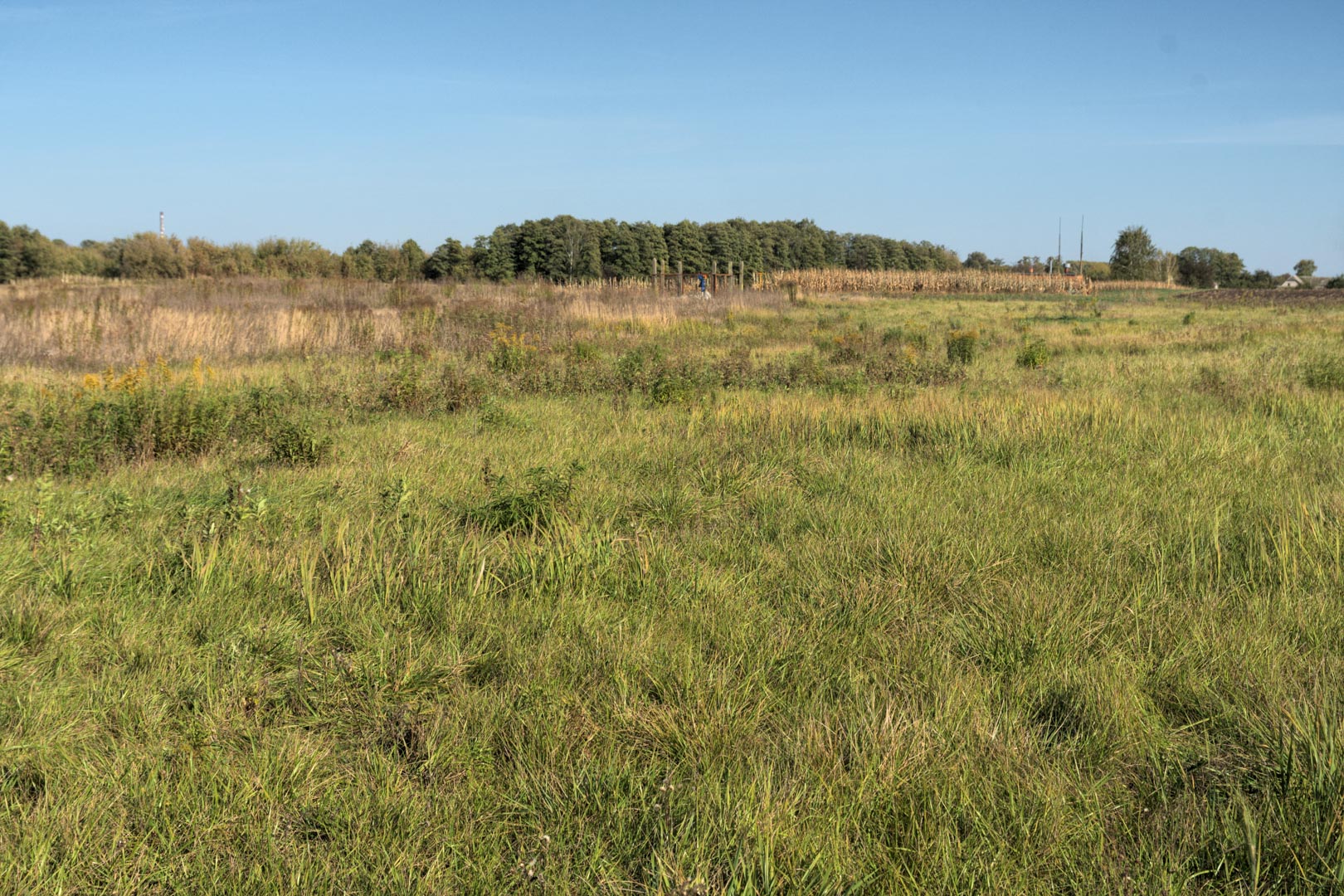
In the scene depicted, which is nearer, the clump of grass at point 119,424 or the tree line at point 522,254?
the clump of grass at point 119,424

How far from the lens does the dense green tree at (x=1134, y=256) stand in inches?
3201

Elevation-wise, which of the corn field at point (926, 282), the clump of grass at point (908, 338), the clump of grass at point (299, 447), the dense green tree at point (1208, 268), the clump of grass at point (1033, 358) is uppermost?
the dense green tree at point (1208, 268)

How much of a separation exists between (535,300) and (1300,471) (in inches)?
740

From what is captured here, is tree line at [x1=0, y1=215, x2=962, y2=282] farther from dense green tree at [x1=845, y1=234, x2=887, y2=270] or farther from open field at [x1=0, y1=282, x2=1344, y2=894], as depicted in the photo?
open field at [x1=0, y1=282, x2=1344, y2=894]

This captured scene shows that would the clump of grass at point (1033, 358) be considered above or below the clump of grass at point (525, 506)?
above

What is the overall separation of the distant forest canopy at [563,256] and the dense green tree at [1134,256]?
0.32ft

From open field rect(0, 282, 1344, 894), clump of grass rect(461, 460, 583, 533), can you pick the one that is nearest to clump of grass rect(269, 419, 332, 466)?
open field rect(0, 282, 1344, 894)

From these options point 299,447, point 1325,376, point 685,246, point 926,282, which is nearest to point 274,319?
point 299,447

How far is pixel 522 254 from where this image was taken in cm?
6241

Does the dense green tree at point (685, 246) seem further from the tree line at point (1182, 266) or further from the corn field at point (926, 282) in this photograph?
the tree line at point (1182, 266)

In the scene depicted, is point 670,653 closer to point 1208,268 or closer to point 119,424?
point 119,424

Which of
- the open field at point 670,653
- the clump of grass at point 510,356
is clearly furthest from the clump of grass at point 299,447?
the clump of grass at point 510,356

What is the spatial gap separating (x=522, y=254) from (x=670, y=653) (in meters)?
62.3

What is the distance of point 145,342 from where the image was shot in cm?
1338
